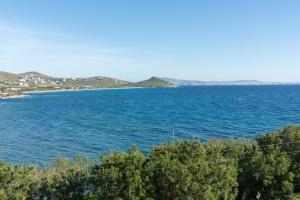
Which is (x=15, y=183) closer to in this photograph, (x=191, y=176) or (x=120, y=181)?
(x=120, y=181)

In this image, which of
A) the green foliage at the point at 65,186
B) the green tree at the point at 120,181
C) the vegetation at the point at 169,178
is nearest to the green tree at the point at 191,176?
the vegetation at the point at 169,178

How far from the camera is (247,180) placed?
68.3 feet

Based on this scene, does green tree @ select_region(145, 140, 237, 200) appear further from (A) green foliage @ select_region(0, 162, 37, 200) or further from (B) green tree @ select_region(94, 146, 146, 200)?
(A) green foliage @ select_region(0, 162, 37, 200)

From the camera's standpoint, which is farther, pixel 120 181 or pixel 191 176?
pixel 120 181

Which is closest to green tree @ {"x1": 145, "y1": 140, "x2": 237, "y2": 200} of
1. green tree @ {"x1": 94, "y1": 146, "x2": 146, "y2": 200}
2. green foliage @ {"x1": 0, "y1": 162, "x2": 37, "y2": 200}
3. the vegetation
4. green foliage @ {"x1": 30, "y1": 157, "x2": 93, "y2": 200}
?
the vegetation

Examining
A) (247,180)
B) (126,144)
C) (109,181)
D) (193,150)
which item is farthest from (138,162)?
(126,144)

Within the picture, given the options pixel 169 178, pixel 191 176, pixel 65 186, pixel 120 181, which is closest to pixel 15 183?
pixel 65 186

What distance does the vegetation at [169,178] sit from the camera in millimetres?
17422

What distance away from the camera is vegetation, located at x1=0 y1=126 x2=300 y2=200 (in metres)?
17.4

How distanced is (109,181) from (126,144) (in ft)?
94.4

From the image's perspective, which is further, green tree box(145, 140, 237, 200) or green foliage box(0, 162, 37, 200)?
green tree box(145, 140, 237, 200)

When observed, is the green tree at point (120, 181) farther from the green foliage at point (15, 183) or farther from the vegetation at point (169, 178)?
the green foliage at point (15, 183)

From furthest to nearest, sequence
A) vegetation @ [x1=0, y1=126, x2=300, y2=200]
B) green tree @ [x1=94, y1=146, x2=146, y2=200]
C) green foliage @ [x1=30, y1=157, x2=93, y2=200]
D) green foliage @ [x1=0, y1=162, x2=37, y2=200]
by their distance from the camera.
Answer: green foliage @ [x1=30, y1=157, x2=93, y2=200], vegetation @ [x1=0, y1=126, x2=300, y2=200], green tree @ [x1=94, y1=146, x2=146, y2=200], green foliage @ [x1=0, y1=162, x2=37, y2=200]

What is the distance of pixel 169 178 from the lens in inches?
690
